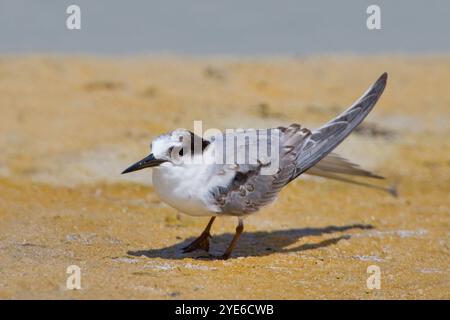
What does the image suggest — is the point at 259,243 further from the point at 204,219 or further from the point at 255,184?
the point at 204,219

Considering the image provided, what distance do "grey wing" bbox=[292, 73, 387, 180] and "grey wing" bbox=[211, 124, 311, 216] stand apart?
10 cm

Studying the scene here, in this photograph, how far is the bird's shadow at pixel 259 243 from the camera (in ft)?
20.4

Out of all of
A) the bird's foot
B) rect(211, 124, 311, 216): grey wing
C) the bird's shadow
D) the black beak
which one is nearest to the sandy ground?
the bird's shadow

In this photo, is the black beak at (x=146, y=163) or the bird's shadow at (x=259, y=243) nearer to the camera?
the black beak at (x=146, y=163)

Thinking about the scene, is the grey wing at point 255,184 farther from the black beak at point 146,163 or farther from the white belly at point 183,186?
the black beak at point 146,163

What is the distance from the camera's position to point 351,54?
17.9 meters

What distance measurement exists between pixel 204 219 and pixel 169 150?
2.13 m

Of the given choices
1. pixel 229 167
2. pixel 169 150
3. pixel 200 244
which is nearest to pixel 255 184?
pixel 229 167

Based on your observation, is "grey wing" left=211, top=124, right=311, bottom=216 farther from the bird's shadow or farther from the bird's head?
the bird's shadow

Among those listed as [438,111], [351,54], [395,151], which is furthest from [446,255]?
[351,54]

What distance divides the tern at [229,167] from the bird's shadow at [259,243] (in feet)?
0.50

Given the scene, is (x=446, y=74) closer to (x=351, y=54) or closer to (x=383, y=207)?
(x=351, y=54)

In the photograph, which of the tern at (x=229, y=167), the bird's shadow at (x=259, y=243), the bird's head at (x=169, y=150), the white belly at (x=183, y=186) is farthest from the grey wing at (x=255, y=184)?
the bird's shadow at (x=259, y=243)

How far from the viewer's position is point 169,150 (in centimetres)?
562
